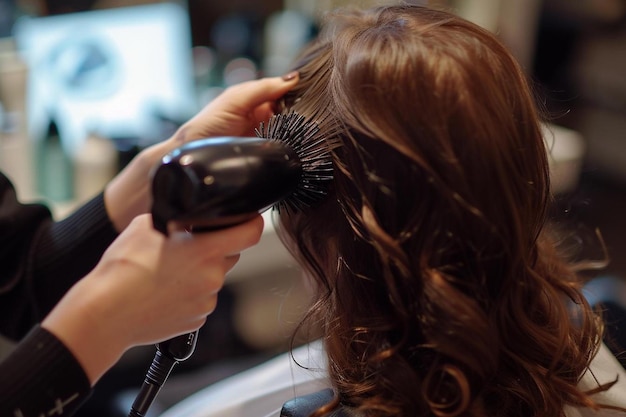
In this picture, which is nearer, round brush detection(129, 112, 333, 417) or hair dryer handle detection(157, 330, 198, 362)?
round brush detection(129, 112, 333, 417)

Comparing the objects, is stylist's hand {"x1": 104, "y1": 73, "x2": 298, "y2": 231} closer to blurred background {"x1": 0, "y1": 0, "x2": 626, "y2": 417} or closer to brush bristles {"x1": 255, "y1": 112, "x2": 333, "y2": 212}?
brush bristles {"x1": 255, "y1": 112, "x2": 333, "y2": 212}

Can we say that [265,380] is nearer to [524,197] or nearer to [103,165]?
[524,197]

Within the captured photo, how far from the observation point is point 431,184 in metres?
0.54

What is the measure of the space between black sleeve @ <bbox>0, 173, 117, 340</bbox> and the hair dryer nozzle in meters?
0.39

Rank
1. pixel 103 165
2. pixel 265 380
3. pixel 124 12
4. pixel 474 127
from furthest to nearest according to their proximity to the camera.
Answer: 1. pixel 124 12
2. pixel 103 165
3. pixel 265 380
4. pixel 474 127

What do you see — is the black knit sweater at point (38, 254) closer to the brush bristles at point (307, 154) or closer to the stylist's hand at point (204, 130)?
the stylist's hand at point (204, 130)

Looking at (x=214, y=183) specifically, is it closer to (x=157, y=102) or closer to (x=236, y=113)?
(x=236, y=113)

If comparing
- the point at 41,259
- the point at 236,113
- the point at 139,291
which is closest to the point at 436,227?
the point at 139,291

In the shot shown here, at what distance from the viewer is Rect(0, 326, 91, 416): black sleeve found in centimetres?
53

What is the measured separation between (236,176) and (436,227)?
0.55ft

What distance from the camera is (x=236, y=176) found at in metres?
0.52

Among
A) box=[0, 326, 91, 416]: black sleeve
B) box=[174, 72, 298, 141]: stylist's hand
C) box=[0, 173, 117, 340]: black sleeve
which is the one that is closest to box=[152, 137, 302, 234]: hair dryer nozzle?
box=[0, 326, 91, 416]: black sleeve

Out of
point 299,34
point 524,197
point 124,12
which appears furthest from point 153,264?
point 299,34

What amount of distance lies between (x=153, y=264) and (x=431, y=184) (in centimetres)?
23
